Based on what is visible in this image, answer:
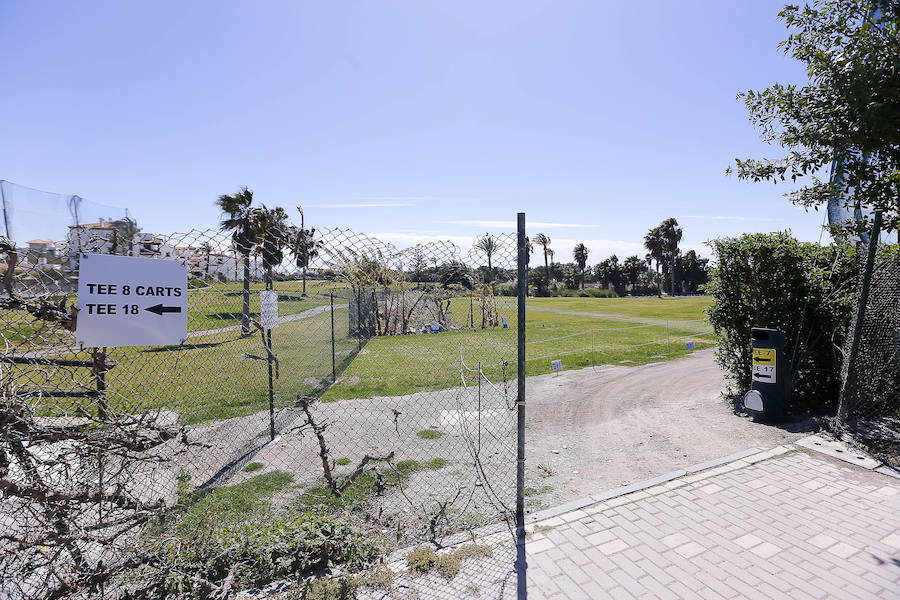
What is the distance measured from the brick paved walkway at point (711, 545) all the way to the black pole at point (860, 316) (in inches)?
58.7

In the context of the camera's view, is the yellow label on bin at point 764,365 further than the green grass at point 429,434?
Yes

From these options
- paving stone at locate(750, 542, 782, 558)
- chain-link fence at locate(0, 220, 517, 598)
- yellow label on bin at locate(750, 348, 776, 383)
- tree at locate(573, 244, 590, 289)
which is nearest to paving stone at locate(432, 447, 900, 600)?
paving stone at locate(750, 542, 782, 558)

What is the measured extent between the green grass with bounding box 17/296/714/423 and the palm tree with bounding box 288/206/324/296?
482 millimetres

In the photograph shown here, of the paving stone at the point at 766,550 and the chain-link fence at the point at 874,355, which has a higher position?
the chain-link fence at the point at 874,355

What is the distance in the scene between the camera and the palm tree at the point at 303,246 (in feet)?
11.7

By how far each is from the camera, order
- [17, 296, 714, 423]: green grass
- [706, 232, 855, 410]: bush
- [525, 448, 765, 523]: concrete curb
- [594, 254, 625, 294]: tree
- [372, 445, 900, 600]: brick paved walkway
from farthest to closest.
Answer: [594, 254, 625, 294]: tree < [706, 232, 855, 410]: bush < [17, 296, 714, 423]: green grass < [525, 448, 765, 523]: concrete curb < [372, 445, 900, 600]: brick paved walkway

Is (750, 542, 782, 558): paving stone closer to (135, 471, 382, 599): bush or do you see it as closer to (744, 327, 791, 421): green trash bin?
(135, 471, 382, 599): bush

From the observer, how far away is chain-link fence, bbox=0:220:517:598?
2.75m

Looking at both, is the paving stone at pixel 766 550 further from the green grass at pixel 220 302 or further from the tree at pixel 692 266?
the tree at pixel 692 266

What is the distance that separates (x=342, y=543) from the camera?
11.3 ft

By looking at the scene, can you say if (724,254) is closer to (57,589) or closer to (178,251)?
(178,251)

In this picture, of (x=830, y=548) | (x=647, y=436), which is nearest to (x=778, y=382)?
(x=647, y=436)

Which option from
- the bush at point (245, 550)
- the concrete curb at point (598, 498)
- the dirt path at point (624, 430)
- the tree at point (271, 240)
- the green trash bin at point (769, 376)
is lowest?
the dirt path at point (624, 430)

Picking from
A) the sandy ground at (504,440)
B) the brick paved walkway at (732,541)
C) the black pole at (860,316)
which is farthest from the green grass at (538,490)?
the black pole at (860,316)
